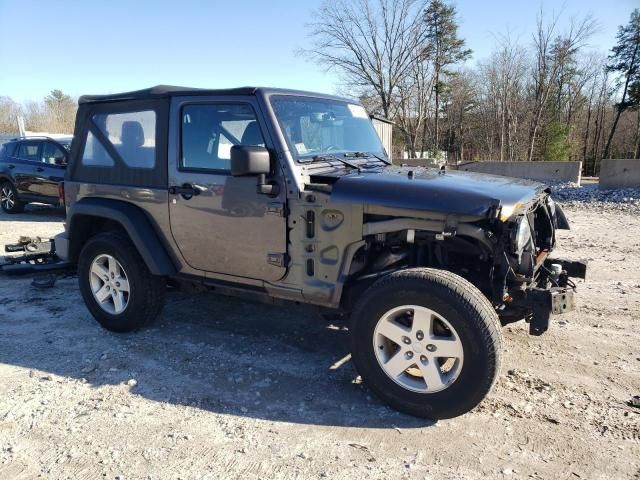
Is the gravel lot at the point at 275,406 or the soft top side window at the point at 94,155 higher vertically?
the soft top side window at the point at 94,155

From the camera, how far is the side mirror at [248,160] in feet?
10.6

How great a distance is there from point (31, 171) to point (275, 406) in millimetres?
11041

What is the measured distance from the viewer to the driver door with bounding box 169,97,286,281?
359 centimetres

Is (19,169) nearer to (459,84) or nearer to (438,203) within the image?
(438,203)

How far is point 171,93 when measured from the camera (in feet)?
13.2

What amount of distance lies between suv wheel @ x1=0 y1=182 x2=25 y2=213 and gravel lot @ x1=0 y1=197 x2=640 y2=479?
8.55 m

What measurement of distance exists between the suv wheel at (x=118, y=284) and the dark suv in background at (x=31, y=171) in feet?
25.3

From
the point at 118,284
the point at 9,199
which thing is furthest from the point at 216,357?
the point at 9,199

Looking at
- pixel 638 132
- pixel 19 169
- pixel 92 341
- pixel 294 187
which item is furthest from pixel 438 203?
pixel 638 132

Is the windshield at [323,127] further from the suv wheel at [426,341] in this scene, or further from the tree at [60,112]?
the tree at [60,112]

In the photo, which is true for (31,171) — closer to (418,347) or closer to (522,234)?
(418,347)

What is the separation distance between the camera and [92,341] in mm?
4352

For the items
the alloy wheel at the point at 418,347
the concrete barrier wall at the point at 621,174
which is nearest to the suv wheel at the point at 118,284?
the alloy wheel at the point at 418,347

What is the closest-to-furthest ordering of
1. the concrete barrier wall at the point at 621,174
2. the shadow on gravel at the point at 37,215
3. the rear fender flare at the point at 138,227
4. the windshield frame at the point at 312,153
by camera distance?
the windshield frame at the point at 312,153 → the rear fender flare at the point at 138,227 → the shadow on gravel at the point at 37,215 → the concrete barrier wall at the point at 621,174
